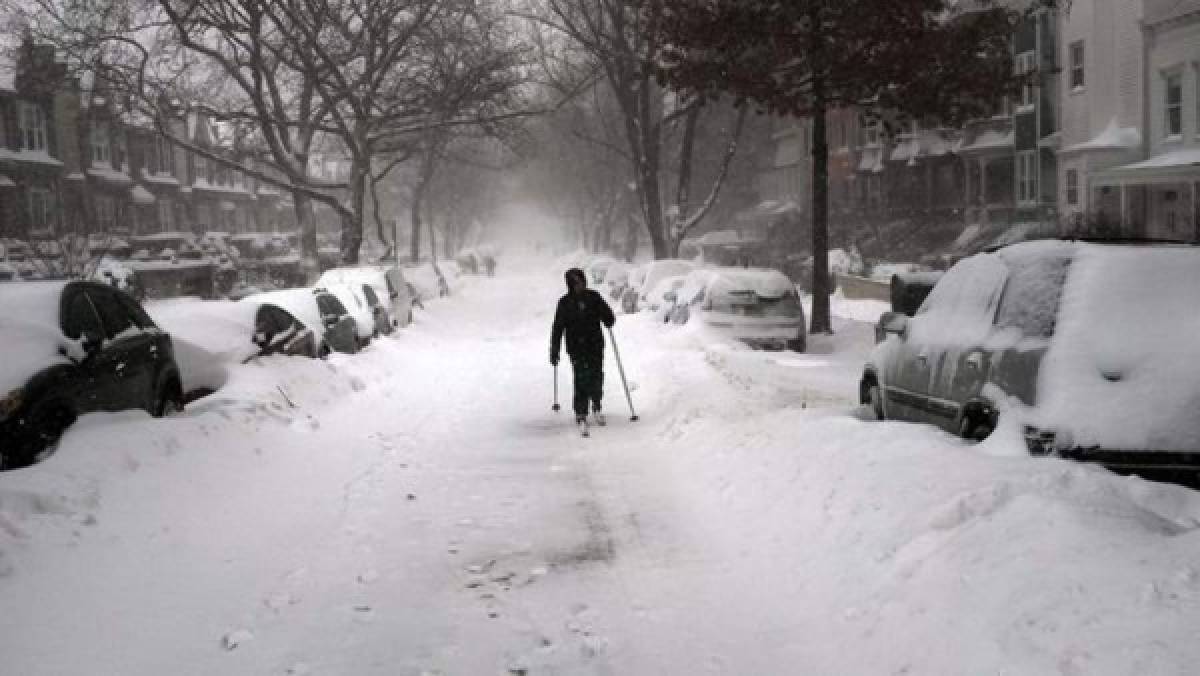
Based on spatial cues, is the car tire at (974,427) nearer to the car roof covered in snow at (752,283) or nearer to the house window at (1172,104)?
the car roof covered in snow at (752,283)

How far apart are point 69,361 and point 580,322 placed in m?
5.47

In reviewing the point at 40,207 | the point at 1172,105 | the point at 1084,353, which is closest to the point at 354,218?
the point at 1172,105

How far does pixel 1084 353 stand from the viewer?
238 inches

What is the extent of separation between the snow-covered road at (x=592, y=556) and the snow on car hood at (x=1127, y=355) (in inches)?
16.9

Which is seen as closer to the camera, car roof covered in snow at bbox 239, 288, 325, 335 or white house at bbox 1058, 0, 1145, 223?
car roof covered in snow at bbox 239, 288, 325, 335

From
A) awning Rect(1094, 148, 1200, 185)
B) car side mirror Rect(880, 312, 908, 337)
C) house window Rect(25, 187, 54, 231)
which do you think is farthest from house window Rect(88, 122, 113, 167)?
car side mirror Rect(880, 312, 908, 337)

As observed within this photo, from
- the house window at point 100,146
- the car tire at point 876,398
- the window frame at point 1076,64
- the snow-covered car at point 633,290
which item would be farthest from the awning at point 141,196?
the car tire at point 876,398

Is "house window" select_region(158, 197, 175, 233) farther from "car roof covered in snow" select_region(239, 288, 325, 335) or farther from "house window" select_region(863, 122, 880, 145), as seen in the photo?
"car roof covered in snow" select_region(239, 288, 325, 335)

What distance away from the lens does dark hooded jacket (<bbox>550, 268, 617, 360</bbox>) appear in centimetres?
1207

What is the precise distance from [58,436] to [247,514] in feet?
4.97

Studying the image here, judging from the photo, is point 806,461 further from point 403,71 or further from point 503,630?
point 403,71

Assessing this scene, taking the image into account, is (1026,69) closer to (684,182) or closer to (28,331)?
(684,182)

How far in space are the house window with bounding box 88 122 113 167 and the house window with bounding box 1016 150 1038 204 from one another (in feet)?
135

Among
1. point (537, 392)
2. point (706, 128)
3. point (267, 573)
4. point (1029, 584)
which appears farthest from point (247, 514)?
point (706, 128)
